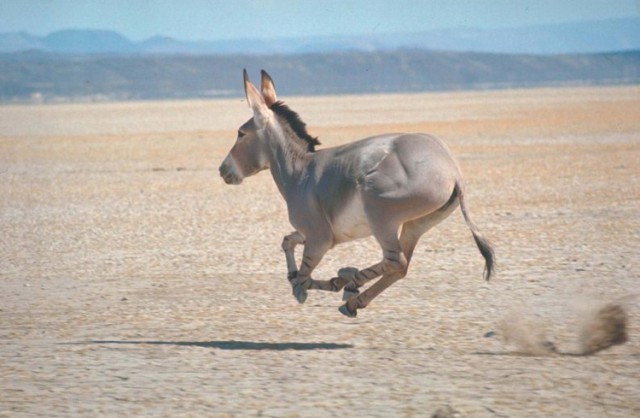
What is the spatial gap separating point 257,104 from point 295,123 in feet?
1.47

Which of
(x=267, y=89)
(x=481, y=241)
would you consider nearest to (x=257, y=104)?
(x=267, y=89)

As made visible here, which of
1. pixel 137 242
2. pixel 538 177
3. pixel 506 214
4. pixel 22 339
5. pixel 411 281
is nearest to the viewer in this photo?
pixel 22 339

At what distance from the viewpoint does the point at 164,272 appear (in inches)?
584

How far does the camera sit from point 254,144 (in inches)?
448

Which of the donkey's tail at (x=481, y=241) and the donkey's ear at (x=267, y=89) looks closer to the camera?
the donkey's tail at (x=481, y=241)

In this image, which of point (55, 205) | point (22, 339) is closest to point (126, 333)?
point (22, 339)

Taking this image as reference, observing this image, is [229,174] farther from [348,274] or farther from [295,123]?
[348,274]

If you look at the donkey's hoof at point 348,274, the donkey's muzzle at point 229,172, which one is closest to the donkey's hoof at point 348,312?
the donkey's hoof at point 348,274

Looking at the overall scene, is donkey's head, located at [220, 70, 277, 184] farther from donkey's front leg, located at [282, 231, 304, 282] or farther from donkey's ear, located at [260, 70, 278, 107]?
donkey's front leg, located at [282, 231, 304, 282]

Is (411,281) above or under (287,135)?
under

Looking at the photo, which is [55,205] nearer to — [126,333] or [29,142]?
[126,333]

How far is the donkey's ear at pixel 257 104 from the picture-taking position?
433 inches

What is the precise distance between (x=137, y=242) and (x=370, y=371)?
9356mm

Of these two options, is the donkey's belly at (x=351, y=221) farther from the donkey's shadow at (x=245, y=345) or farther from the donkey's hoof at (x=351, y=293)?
the donkey's shadow at (x=245, y=345)
